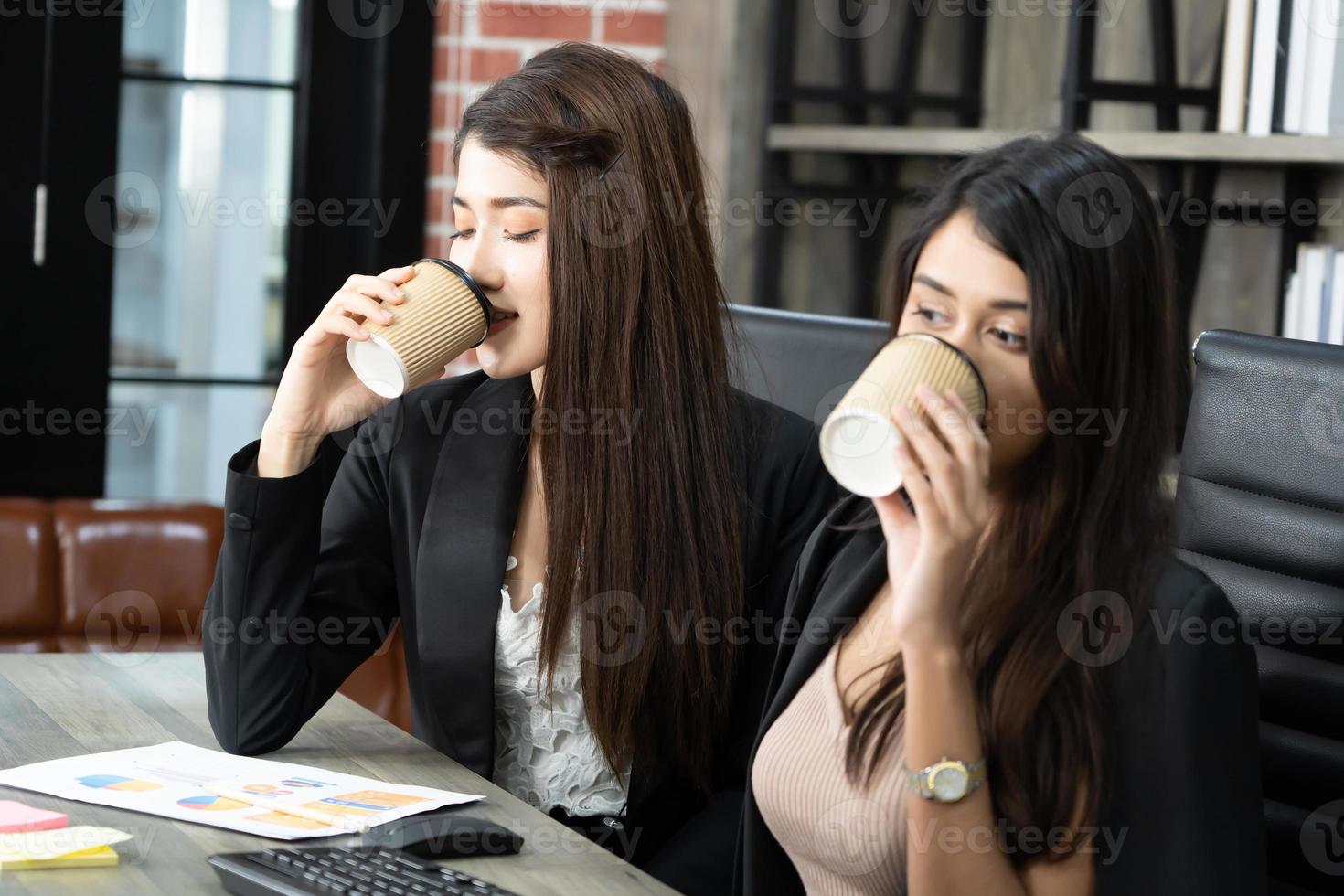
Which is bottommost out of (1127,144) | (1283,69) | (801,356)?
(801,356)

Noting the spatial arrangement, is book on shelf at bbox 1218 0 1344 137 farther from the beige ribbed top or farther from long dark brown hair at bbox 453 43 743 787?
the beige ribbed top

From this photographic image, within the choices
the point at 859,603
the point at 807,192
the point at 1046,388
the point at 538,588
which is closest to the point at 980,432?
the point at 1046,388

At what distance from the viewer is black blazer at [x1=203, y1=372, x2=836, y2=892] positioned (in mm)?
1544

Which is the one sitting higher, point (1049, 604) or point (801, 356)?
point (801, 356)

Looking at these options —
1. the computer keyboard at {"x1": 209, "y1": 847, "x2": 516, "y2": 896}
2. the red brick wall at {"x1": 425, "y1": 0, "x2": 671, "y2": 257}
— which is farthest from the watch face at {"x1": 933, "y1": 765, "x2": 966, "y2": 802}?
the red brick wall at {"x1": 425, "y1": 0, "x2": 671, "y2": 257}

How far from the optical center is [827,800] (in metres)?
1.27

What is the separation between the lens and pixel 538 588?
1.64 metres

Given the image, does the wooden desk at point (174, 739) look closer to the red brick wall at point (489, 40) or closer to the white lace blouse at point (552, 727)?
the white lace blouse at point (552, 727)

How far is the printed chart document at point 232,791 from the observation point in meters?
1.26

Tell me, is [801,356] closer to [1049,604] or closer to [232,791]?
[1049,604]

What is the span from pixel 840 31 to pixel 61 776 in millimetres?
2192

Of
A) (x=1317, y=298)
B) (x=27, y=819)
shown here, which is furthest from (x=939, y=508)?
(x=1317, y=298)

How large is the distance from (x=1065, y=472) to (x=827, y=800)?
0.33 m

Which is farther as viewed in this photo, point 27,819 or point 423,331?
point 423,331
